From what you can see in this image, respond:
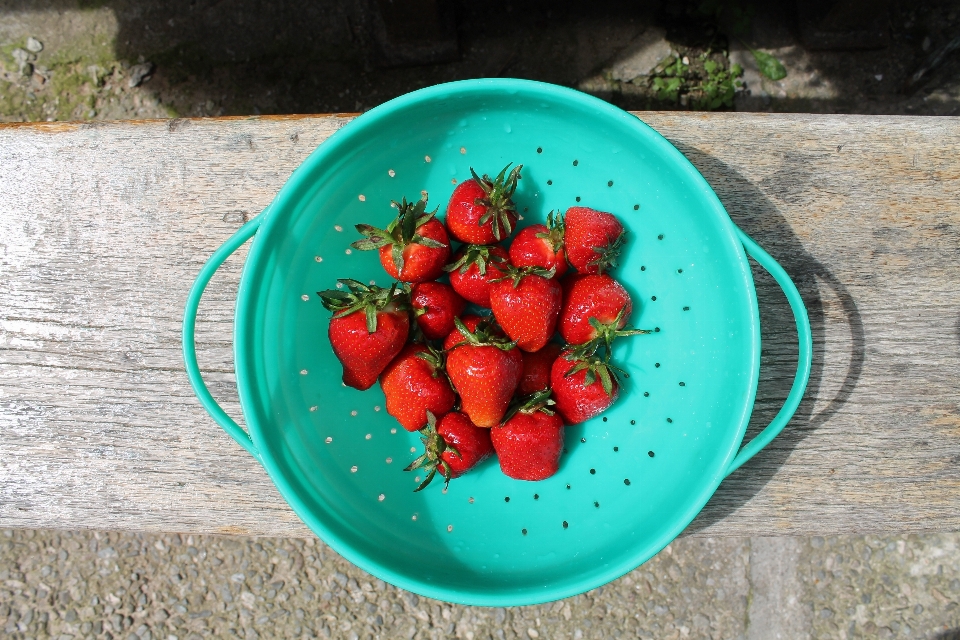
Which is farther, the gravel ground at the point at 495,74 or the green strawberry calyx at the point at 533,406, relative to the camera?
the gravel ground at the point at 495,74

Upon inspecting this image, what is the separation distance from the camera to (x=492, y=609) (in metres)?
2.04

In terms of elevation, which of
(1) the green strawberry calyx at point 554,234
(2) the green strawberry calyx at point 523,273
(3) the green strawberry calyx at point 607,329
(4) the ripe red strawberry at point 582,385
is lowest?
(4) the ripe red strawberry at point 582,385

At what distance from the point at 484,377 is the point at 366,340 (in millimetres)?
228

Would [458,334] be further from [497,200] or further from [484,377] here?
[497,200]

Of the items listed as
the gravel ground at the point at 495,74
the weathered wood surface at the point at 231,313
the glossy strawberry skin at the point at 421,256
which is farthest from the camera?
the gravel ground at the point at 495,74

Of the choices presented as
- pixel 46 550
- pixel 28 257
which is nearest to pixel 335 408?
pixel 28 257

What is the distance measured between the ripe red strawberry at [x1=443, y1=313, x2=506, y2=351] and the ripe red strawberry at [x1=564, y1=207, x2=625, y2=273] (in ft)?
0.67

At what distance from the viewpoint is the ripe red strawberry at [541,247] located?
1243 millimetres

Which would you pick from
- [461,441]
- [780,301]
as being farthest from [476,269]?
[780,301]

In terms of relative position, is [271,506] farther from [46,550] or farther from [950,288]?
[950,288]

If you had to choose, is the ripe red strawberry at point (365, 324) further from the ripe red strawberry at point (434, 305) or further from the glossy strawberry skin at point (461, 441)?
the glossy strawberry skin at point (461, 441)

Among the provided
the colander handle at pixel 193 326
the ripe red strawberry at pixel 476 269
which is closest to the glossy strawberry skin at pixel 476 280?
the ripe red strawberry at pixel 476 269

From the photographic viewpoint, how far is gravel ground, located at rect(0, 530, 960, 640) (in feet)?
6.78

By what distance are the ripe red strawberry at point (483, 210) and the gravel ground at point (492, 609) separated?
1317mm
